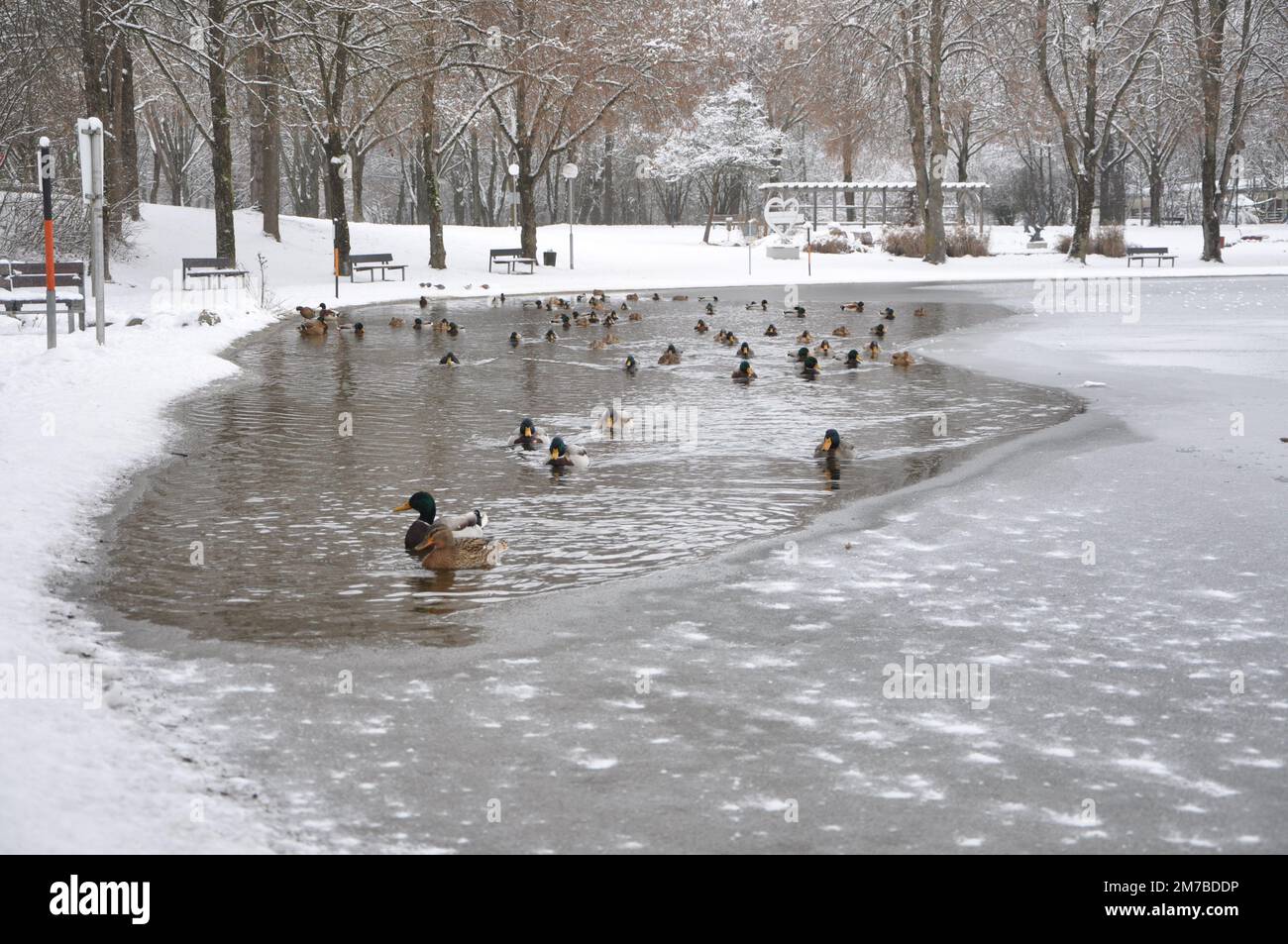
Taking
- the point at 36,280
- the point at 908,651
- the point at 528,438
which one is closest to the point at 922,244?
the point at 36,280

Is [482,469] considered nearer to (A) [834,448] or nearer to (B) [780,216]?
(A) [834,448]

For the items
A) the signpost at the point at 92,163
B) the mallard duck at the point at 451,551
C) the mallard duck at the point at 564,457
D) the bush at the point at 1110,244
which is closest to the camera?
the mallard duck at the point at 451,551

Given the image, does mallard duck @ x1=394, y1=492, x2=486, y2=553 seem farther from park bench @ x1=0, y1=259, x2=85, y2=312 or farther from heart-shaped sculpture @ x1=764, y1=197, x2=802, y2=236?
heart-shaped sculpture @ x1=764, y1=197, x2=802, y2=236

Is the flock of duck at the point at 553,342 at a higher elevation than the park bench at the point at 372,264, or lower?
lower

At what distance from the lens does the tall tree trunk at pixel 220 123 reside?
34281 millimetres

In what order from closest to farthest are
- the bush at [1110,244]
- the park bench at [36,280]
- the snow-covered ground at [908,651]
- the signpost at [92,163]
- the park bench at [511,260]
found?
1. the snow-covered ground at [908,651]
2. the signpost at [92,163]
3. the park bench at [36,280]
4. the park bench at [511,260]
5. the bush at [1110,244]

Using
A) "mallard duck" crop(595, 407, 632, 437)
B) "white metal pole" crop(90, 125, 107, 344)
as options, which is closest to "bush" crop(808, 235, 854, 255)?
"white metal pole" crop(90, 125, 107, 344)

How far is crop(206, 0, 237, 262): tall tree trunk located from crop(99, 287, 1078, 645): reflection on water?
1424 centimetres

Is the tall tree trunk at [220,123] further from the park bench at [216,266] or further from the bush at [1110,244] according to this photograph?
the bush at [1110,244]

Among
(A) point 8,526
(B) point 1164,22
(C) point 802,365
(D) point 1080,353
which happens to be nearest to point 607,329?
(C) point 802,365

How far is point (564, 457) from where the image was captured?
12.3 m

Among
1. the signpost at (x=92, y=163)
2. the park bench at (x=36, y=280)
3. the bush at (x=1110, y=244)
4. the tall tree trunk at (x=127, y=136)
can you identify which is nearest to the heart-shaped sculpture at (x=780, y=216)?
the bush at (x=1110, y=244)
